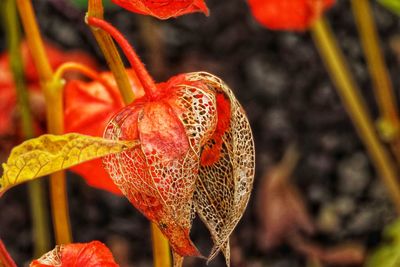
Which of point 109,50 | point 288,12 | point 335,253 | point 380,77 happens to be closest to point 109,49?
point 109,50

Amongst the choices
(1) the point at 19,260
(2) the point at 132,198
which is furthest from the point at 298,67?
(2) the point at 132,198

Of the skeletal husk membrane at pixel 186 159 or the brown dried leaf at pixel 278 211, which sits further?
the brown dried leaf at pixel 278 211

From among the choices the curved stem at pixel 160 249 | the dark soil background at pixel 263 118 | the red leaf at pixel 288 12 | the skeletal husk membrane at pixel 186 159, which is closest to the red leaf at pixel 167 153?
the skeletal husk membrane at pixel 186 159

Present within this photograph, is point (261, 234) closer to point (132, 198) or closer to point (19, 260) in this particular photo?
point (19, 260)

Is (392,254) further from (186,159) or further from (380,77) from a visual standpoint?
(186,159)

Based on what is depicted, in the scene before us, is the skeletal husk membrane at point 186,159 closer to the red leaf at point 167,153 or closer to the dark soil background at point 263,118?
the red leaf at point 167,153
